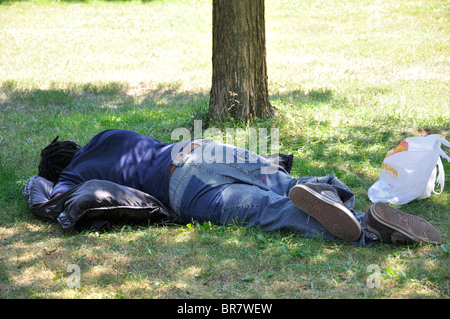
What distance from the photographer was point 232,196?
11.1 feet

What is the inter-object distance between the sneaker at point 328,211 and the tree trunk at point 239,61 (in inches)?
101

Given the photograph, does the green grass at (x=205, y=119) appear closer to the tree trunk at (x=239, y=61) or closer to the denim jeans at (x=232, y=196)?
the denim jeans at (x=232, y=196)

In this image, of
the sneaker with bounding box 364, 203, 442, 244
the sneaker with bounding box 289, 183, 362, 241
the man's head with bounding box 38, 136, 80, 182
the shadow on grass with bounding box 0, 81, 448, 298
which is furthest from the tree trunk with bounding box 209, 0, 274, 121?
the sneaker with bounding box 364, 203, 442, 244

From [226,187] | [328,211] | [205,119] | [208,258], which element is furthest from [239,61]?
[208,258]

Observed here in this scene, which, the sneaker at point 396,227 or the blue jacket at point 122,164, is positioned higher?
the blue jacket at point 122,164

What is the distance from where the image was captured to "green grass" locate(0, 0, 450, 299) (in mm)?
2891

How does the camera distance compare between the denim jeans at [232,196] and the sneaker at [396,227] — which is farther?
the denim jeans at [232,196]

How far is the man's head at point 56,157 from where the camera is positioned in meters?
3.91

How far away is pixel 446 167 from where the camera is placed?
4832 millimetres

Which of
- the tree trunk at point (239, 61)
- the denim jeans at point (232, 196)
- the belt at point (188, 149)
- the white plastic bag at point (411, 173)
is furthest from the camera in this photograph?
the tree trunk at point (239, 61)

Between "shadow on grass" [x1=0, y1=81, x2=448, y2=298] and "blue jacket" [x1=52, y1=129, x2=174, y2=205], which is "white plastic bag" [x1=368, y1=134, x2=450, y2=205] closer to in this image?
"shadow on grass" [x1=0, y1=81, x2=448, y2=298]

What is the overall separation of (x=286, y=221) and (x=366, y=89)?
5292mm

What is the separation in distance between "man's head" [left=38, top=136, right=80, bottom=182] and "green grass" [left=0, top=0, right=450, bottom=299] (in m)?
0.42

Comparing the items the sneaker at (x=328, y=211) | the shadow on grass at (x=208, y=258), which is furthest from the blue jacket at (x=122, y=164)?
the sneaker at (x=328, y=211)
